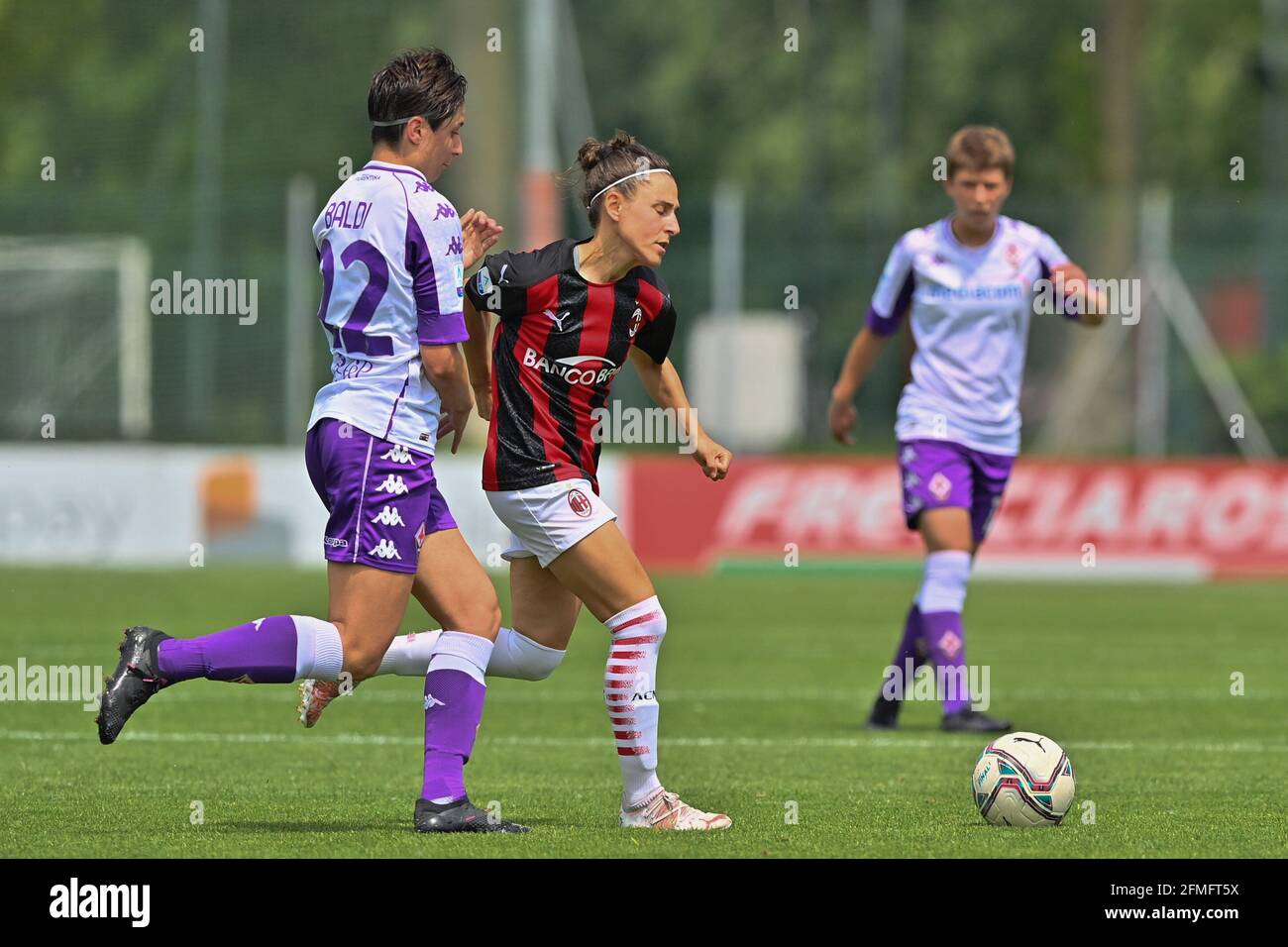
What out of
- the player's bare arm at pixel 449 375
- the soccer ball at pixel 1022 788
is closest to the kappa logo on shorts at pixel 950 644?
the soccer ball at pixel 1022 788

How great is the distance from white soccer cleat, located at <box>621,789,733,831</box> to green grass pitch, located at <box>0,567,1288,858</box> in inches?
3.6

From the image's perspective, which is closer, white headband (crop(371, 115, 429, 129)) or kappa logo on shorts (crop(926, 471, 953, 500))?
white headband (crop(371, 115, 429, 129))

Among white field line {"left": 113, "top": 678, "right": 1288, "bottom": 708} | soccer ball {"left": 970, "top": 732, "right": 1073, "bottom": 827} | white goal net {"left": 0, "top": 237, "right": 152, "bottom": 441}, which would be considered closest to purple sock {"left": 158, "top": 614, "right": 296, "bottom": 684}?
soccer ball {"left": 970, "top": 732, "right": 1073, "bottom": 827}

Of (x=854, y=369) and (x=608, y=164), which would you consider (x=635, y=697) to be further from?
(x=854, y=369)

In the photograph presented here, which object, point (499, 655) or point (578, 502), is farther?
point (499, 655)

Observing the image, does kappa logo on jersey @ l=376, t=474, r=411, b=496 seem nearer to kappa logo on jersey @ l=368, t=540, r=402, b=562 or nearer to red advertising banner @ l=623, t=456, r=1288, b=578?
kappa logo on jersey @ l=368, t=540, r=402, b=562

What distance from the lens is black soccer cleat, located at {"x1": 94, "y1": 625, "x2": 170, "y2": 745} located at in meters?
6.38

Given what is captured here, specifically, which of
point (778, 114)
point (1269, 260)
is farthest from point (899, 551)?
point (778, 114)

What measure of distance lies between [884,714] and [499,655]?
324 cm

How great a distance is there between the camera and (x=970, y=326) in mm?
10164

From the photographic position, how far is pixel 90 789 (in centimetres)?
763

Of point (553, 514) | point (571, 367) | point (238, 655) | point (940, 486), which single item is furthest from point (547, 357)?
point (940, 486)

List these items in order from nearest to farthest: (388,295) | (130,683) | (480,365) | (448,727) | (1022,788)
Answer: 1. (130,683)
2. (388,295)
3. (448,727)
4. (1022,788)
5. (480,365)
